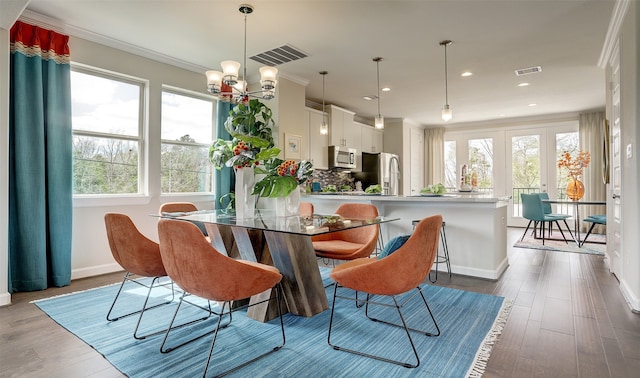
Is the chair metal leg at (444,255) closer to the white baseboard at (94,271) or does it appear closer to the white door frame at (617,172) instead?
the white door frame at (617,172)

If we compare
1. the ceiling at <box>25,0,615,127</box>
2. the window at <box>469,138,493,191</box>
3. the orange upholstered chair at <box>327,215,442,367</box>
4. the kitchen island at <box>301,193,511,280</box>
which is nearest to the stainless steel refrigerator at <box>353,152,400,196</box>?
the ceiling at <box>25,0,615,127</box>

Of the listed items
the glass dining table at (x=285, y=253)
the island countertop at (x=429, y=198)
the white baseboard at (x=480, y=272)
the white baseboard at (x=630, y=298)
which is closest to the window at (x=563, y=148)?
the island countertop at (x=429, y=198)

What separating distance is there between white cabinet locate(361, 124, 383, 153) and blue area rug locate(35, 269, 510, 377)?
4.75 meters

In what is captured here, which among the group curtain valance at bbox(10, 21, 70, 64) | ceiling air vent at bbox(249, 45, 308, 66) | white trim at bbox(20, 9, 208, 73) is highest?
white trim at bbox(20, 9, 208, 73)

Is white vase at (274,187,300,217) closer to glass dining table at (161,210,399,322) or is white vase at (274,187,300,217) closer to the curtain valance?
glass dining table at (161,210,399,322)

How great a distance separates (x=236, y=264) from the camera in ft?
A: 5.87

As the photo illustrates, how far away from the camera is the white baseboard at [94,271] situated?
3.57 meters

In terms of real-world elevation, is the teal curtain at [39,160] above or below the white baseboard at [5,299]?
above

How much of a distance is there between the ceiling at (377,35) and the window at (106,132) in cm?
47

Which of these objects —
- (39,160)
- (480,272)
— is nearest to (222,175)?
(39,160)

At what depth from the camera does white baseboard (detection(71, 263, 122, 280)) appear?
140 inches

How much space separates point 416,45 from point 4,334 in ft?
14.2

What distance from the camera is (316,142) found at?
18.8 feet

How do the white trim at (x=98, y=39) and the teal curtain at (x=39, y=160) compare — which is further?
the white trim at (x=98, y=39)
